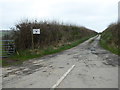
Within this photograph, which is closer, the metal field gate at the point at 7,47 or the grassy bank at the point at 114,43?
the metal field gate at the point at 7,47

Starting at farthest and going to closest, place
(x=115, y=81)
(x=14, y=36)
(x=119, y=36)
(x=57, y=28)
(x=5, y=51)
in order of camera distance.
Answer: (x=57, y=28) < (x=119, y=36) < (x=14, y=36) < (x=5, y=51) < (x=115, y=81)

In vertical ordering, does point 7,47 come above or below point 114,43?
below

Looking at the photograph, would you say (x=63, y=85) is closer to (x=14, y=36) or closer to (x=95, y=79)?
(x=95, y=79)

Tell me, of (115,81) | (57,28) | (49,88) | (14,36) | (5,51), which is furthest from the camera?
(57,28)

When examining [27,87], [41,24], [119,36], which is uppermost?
[41,24]

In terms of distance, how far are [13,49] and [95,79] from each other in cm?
1482

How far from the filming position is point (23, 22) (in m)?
22.3

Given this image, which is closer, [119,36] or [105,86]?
[105,86]

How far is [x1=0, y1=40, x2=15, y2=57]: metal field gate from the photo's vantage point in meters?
20.6

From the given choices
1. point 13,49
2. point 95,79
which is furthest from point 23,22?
point 95,79

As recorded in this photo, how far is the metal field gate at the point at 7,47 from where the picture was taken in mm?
20612

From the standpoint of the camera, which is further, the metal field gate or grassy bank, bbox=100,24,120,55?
grassy bank, bbox=100,24,120,55

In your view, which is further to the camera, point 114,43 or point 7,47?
point 114,43

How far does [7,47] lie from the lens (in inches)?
832
